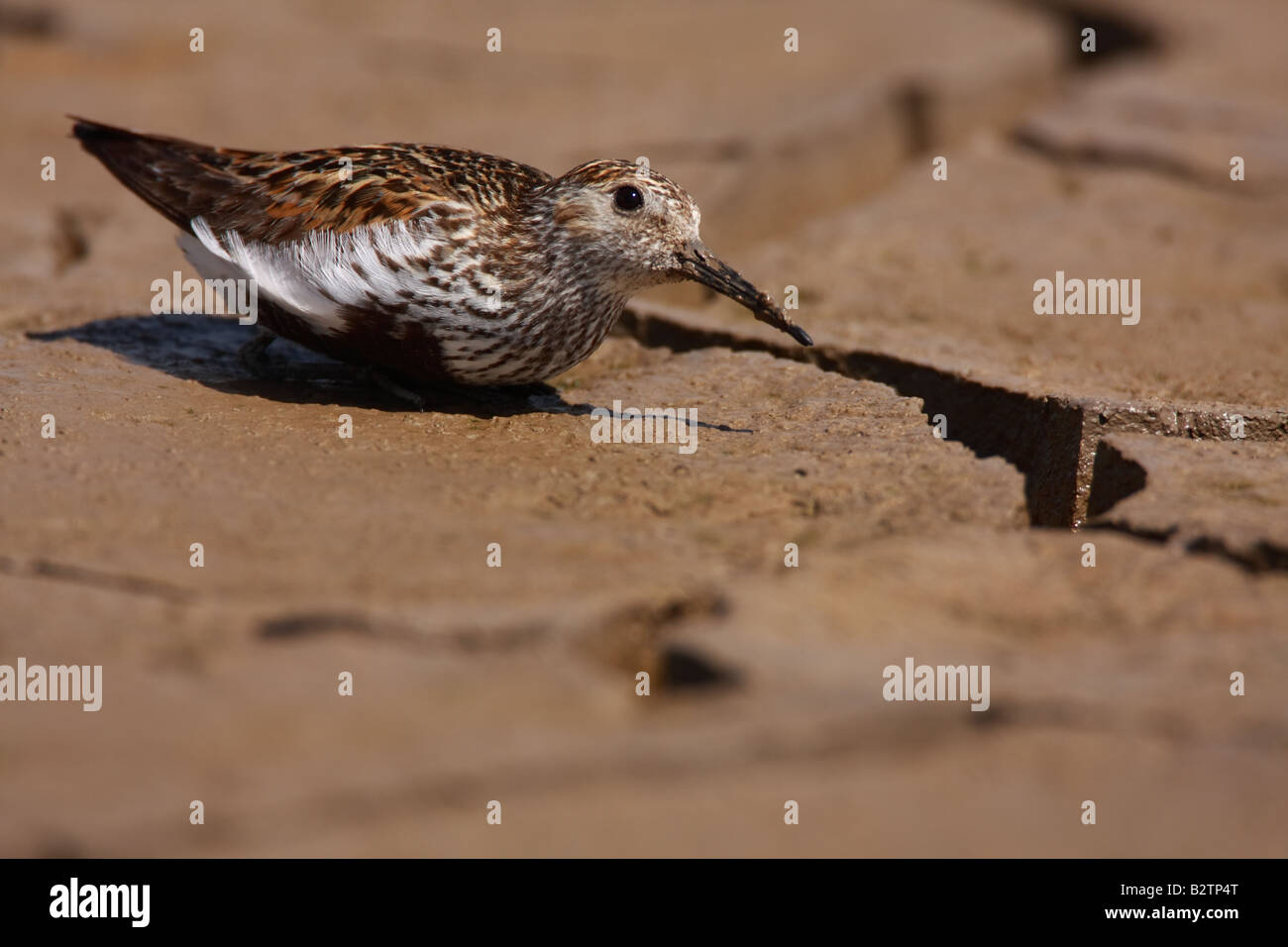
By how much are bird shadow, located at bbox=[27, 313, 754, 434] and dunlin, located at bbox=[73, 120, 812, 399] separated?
127mm

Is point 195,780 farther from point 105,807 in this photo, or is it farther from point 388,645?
point 388,645

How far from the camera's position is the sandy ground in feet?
8.16

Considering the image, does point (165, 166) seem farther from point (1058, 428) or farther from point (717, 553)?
point (1058, 428)

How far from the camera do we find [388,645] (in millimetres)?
2828

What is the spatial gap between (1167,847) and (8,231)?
18.5ft

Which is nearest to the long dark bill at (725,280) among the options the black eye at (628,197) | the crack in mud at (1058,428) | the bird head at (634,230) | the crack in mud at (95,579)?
the bird head at (634,230)

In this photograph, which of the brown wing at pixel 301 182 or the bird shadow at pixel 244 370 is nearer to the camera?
the brown wing at pixel 301 182

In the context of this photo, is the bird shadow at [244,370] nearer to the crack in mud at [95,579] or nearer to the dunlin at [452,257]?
the dunlin at [452,257]

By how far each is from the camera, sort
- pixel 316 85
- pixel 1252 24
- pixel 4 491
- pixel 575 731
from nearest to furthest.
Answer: pixel 575 731, pixel 4 491, pixel 316 85, pixel 1252 24

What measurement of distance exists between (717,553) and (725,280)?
1342 mm

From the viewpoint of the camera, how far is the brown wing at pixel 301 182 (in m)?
4.38

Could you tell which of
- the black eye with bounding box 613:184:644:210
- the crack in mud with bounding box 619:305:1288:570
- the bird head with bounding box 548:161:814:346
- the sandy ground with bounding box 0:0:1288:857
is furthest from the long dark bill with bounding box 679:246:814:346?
the crack in mud with bounding box 619:305:1288:570

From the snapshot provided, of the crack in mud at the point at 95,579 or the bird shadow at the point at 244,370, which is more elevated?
the bird shadow at the point at 244,370

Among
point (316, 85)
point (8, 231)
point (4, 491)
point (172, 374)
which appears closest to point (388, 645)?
point (4, 491)
